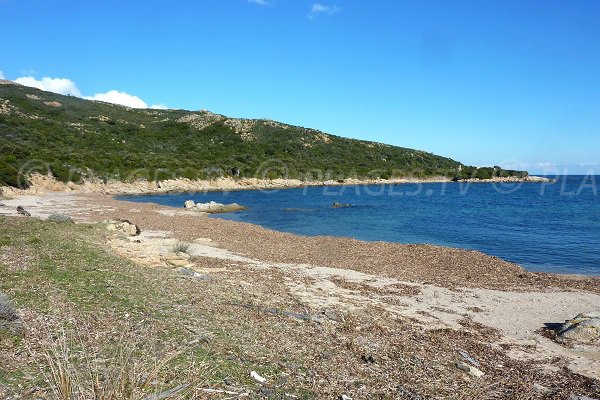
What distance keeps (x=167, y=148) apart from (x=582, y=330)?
97768 mm

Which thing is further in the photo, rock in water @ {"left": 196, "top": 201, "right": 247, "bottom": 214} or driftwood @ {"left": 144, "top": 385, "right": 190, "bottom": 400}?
rock in water @ {"left": 196, "top": 201, "right": 247, "bottom": 214}

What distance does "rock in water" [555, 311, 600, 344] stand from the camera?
1102 centimetres

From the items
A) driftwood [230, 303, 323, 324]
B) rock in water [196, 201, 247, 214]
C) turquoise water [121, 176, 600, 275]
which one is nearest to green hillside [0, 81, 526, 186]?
turquoise water [121, 176, 600, 275]

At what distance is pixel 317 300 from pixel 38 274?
7.11 m

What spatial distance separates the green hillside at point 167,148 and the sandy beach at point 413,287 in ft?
122

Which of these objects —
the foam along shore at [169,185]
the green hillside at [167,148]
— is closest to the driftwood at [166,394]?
the foam along shore at [169,185]

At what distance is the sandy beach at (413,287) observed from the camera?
10555 millimetres

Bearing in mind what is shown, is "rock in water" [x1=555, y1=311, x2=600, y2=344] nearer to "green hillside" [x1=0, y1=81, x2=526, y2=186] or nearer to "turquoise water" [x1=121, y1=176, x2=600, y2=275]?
"turquoise water" [x1=121, y1=176, x2=600, y2=275]

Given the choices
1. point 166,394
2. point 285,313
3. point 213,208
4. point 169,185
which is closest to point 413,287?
point 285,313

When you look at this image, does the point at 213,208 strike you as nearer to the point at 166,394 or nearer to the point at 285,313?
the point at 285,313

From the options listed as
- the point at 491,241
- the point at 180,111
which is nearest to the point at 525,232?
the point at 491,241

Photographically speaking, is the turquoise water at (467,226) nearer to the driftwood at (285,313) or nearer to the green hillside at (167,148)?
the driftwood at (285,313)

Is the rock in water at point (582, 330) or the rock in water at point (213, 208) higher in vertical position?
the rock in water at point (582, 330)

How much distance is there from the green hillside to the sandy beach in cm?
3728
